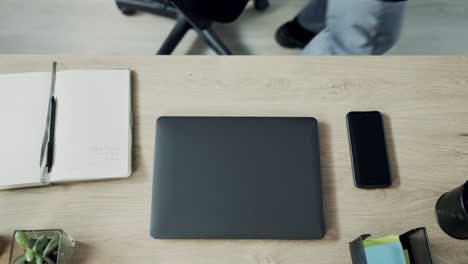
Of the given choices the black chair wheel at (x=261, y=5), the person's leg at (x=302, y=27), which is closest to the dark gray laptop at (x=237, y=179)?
the person's leg at (x=302, y=27)

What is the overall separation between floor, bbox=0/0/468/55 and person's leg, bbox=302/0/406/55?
0.52 meters

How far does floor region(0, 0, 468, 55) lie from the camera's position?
158 centimetres

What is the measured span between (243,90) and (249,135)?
0.11 m

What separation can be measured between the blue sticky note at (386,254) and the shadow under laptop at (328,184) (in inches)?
3.0

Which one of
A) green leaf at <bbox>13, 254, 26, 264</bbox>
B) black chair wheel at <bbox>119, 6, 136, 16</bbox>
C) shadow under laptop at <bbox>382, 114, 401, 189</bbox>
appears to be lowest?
black chair wheel at <bbox>119, 6, 136, 16</bbox>

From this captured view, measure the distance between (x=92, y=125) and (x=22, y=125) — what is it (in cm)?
14

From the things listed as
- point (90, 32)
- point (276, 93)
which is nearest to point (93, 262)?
point (276, 93)

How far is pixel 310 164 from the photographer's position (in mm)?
731

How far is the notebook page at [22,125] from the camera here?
0.70m

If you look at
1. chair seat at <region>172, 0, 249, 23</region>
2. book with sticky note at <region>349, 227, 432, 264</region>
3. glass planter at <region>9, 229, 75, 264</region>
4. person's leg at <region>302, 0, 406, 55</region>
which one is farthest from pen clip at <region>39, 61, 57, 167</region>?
person's leg at <region>302, 0, 406, 55</region>

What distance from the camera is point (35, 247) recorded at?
1.94ft

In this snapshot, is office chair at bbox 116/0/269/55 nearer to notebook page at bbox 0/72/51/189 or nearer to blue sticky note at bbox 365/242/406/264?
notebook page at bbox 0/72/51/189

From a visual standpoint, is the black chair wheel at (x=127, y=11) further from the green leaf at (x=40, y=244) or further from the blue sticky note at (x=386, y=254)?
the blue sticky note at (x=386, y=254)

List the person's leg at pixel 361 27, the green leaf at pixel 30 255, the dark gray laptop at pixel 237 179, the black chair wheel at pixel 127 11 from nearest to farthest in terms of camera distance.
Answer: the green leaf at pixel 30 255 < the dark gray laptop at pixel 237 179 < the person's leg at pixel 361 27 < the black chair wheel at pixel 127 11
